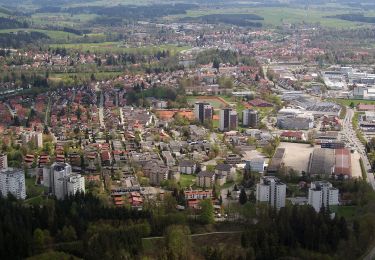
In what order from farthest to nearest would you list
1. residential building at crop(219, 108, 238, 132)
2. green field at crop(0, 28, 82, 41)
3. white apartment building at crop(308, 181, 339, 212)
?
green field at crop(0, 28, 82, 41) < residential building at crop(219, 108, 238, 132) < white apartment building at crop(308, 181, 339, 212)

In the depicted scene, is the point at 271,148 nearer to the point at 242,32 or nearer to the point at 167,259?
the point at 167,259

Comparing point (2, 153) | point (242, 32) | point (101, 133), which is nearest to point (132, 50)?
point (242, 32)

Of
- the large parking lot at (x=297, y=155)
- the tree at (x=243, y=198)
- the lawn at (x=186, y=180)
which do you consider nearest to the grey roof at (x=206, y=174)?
the lawn at (x=186, y=180)

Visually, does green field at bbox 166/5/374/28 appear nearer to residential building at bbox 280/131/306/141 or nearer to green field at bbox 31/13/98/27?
green field at bbox 31/13/98/27

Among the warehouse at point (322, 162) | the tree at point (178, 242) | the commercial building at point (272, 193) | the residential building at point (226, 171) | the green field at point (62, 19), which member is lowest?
the green field at point (62, 19)

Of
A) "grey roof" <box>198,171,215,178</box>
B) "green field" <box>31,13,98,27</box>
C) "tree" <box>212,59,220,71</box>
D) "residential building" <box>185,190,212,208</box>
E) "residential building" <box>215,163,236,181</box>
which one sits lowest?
"green field" <box>31,13,98,27</box>

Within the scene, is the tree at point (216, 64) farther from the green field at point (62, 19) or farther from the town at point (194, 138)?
the green field at point (62, 19)

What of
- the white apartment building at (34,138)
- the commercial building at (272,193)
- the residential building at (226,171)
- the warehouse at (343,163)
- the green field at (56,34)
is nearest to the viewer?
the commercial building at (272,193)

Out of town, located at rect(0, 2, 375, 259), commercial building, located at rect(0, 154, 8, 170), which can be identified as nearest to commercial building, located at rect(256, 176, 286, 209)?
town, located at rect(0, 2, 375, 259)
